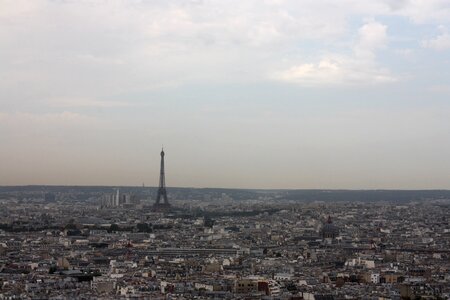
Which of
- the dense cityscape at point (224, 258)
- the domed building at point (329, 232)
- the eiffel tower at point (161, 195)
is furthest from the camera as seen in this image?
the eiffel tower at point (161, 195)

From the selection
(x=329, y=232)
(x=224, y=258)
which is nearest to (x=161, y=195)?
(x=329, y=232)

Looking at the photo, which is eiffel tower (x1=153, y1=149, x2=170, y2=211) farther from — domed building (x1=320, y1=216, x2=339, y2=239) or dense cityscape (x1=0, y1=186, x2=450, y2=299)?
domed building (x1=320, y1=216, x2=339, y2=239)

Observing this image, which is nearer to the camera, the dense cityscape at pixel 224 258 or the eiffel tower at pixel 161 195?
the dense cityscape at pixel 224 258

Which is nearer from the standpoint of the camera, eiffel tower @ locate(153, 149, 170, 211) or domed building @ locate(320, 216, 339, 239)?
domed building @ locate(320, 216, 339, 239)

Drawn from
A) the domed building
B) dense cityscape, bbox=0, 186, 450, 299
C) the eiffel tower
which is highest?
the eiffel tower

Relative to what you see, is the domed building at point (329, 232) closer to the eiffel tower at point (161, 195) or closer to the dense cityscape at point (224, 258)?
the dense cityscape at point (224, 258)

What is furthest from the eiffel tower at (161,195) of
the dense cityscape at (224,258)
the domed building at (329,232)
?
the domed building at (329,232)

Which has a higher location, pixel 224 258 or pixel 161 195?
pixel 161 195

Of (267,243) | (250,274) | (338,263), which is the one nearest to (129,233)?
(267,243)

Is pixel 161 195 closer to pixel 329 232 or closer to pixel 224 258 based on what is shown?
pixel 329 232

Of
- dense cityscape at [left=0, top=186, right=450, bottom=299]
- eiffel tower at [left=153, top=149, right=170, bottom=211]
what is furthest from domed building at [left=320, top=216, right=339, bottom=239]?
eiffel tower at [left=153, top=149, right=170, bottom=211]

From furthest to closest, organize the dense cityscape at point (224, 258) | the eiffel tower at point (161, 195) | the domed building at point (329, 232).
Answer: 1. the eiffel tower at point (161, 195)
2. the domed building at point (329, 232)
3. the dense cityscape at point (224, 258)
